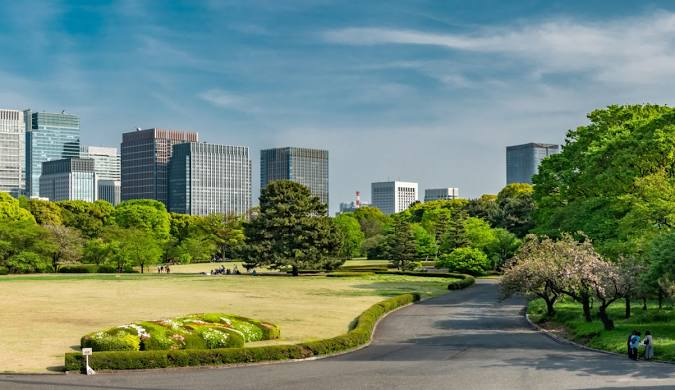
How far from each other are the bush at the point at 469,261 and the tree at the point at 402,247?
11110mm

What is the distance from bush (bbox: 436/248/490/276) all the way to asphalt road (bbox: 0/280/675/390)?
5495 cm

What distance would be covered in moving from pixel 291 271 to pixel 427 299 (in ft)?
117

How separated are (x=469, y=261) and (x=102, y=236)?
6095 cm

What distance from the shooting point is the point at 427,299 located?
62750mm

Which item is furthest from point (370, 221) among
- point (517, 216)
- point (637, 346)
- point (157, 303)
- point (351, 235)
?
point (637, 346)

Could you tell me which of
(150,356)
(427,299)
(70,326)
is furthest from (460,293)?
(150,356)

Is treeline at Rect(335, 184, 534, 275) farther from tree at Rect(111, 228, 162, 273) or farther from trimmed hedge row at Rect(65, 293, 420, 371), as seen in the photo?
trimmed hedge row at Rect(65, 293, 420, 371)

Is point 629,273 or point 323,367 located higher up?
point 629,273

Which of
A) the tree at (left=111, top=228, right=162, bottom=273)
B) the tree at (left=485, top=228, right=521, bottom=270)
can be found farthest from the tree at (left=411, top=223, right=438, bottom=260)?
the tree at (left=111, top=228, right=162, bottom=273)

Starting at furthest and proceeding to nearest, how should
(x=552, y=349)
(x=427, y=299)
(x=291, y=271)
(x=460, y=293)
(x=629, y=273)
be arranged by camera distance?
(x=291, y=271)
(x=460, y=293)
(x=427, y=299)
(x=629, y=273)
(x=552, y=349)

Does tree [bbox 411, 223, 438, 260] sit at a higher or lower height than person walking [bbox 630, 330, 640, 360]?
higher

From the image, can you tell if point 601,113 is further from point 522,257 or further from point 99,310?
point 99,310

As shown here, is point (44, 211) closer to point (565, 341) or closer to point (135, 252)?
point (135, 252)

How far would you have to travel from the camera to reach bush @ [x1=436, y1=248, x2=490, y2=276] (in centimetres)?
9469
